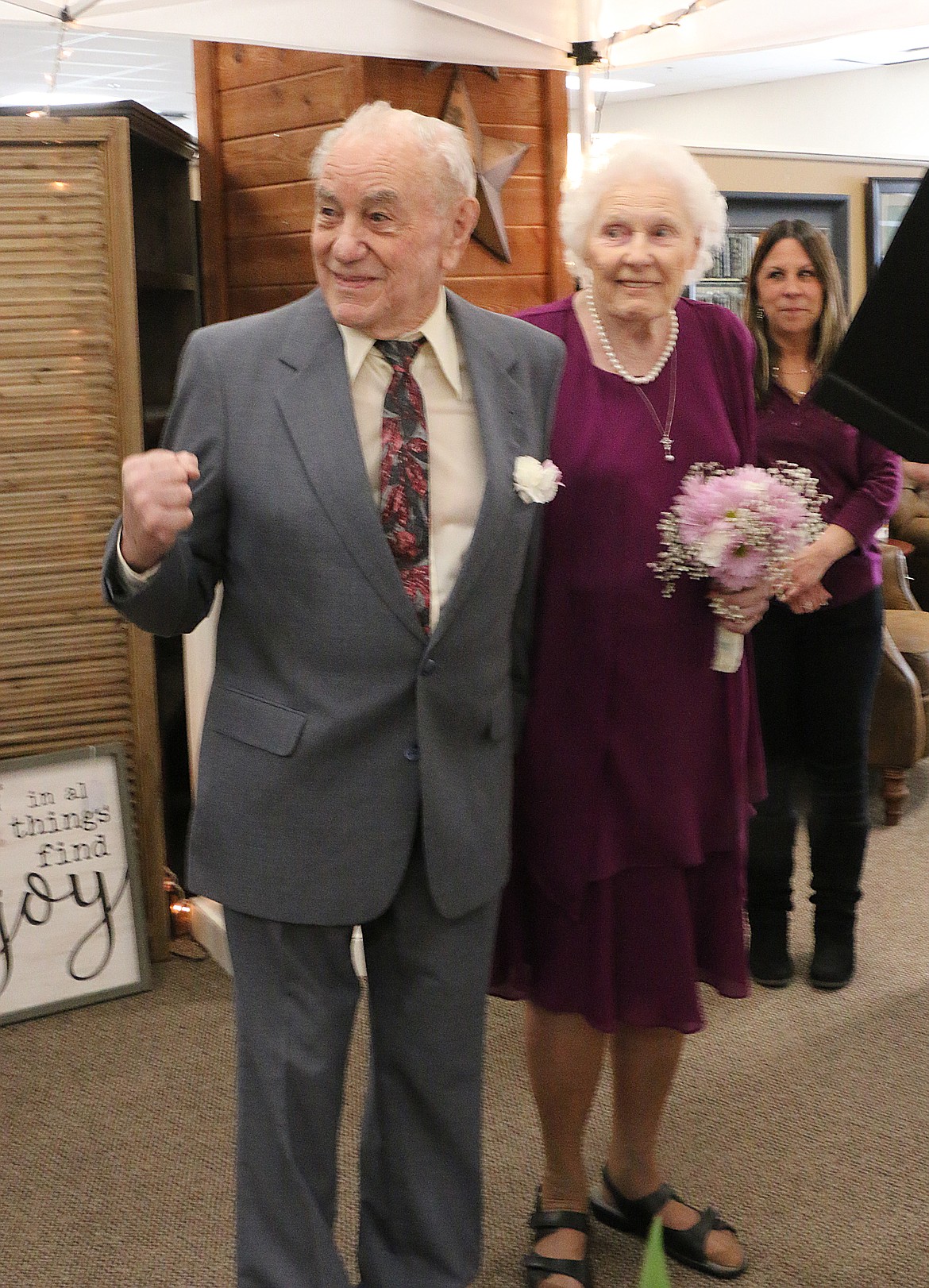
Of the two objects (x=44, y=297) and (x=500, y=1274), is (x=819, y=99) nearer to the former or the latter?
(x=44, y=297)

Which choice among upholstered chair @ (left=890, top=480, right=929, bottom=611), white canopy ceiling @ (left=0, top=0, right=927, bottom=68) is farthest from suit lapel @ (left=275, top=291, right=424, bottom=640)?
upholstered chair @ (left=890, top=480, right=929, bottom=611)

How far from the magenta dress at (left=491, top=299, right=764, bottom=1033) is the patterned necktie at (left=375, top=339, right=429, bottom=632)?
363 mm

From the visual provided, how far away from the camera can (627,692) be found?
204 centimetres

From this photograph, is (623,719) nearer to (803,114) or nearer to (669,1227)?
Result: (669,1227)

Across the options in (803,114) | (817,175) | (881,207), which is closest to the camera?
(803,114)

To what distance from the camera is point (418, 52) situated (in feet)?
10.8

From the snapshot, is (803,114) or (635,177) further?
(803,114)

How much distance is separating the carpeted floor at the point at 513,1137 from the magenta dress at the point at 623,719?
1.88ft

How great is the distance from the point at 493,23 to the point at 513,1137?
264cm

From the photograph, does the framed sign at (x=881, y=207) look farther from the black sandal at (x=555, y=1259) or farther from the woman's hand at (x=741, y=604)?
the black sandal at (x=555, y=1259)

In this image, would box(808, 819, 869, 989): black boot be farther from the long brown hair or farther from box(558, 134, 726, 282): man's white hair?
box(558, 134, 726, 282): man's white hair

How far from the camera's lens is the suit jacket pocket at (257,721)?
1.68 m

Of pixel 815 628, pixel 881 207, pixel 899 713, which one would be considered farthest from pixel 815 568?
pixel 881 207

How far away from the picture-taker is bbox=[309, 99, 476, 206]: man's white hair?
5.41ft
